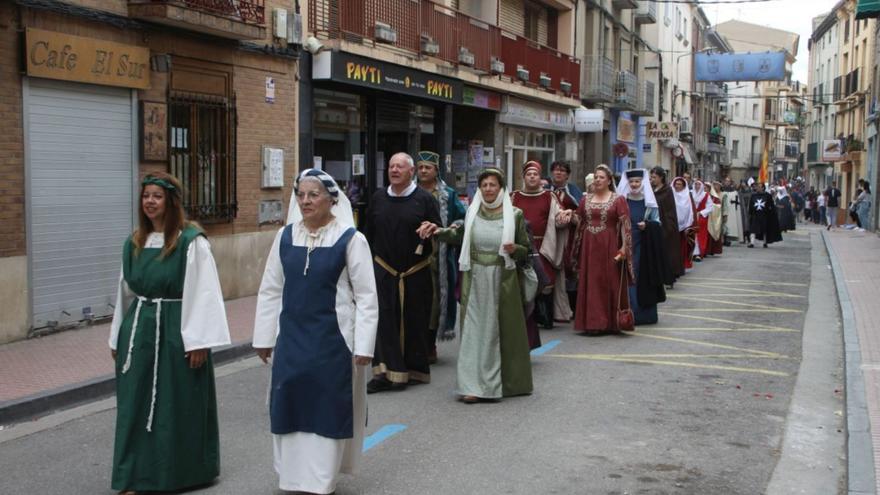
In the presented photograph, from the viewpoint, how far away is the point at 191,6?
11.8m

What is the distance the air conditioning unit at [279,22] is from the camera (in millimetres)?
14195

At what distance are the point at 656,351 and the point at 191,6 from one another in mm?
6781

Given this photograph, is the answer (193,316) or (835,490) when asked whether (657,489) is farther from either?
(193,316)

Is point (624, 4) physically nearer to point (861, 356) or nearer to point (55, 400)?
point (861, 356)

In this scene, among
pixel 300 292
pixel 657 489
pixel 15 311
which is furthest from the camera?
pixel 15 311

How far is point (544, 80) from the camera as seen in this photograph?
85.4ft

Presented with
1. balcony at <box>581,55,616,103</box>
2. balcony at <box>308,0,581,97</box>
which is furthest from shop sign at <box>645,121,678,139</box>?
balcony at <box>308,0,581,97</box>

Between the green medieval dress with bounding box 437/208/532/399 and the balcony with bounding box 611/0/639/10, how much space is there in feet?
95.4

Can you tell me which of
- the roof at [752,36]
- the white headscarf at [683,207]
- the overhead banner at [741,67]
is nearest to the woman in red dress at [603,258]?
the white headscarf at [683,207]

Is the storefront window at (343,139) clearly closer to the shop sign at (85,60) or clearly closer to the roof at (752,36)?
the shop sign at (85,60)

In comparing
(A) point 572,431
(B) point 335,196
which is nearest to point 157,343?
(B) point 335,196

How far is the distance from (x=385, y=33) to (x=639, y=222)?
7397mm

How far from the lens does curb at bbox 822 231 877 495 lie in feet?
18.5

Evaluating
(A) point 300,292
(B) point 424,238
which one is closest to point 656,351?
(B) point 424,238
